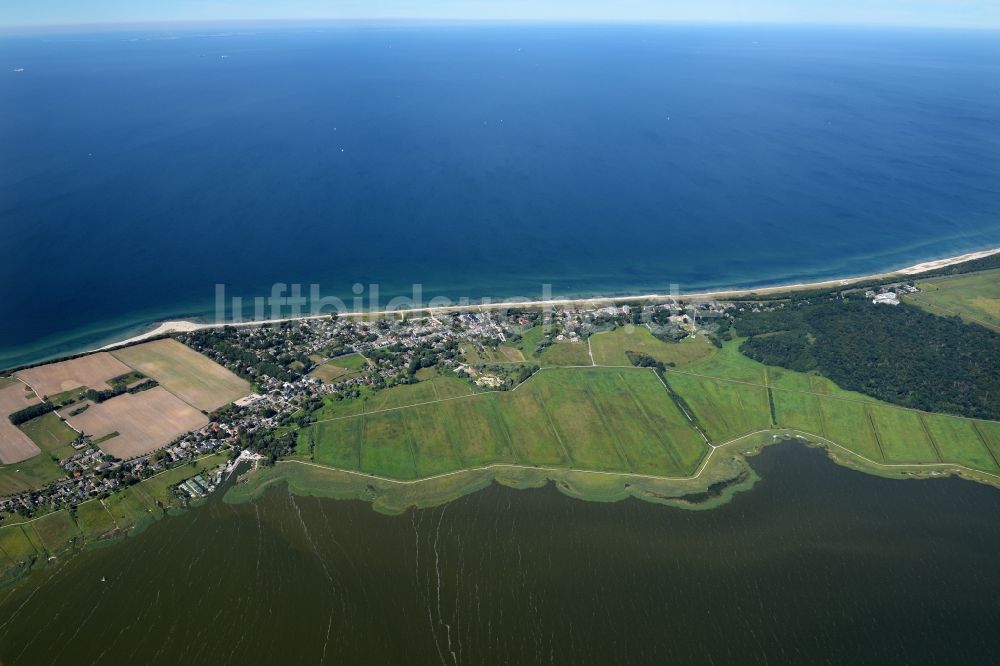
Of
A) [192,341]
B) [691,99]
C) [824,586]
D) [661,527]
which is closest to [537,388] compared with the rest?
[661,527]

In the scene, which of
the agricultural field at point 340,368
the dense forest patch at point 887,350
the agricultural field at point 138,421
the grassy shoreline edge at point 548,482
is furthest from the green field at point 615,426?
the agricultural field at point 138,421

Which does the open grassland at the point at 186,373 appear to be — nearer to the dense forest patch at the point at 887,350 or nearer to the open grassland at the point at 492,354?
the open grassland at the point at 492,354

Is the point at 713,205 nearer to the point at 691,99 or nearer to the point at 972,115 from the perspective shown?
the point at 691,99

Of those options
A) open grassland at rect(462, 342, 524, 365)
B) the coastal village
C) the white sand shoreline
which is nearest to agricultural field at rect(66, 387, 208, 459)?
the coastal village

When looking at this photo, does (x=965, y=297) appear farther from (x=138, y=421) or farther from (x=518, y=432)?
(x=138, y=421)

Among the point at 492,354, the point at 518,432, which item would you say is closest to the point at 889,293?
the point at 492,354

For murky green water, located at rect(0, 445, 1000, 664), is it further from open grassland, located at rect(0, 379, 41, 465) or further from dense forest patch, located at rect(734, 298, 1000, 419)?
open grassland, located at rect(0, 379, 41, 465)
